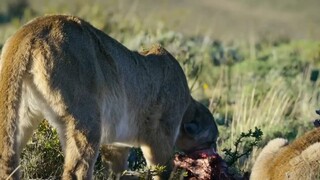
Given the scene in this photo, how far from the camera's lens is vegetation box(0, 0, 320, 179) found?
9.46 m

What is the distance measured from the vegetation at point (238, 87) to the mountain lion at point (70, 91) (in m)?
0.99

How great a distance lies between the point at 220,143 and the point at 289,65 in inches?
268

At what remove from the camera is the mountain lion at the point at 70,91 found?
7.35m

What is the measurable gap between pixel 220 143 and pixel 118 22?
1017 cm

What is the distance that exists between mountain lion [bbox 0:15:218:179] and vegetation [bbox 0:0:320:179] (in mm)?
993

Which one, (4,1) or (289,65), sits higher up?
(4,1)

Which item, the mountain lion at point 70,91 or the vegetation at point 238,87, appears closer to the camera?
the mountain lion at point 70,91

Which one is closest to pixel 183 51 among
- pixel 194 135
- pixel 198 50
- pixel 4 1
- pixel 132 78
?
pixel 198 50

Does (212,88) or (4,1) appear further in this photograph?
(4,1)

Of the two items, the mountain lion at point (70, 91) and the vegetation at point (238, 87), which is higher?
the mountain lion at point (70, 91)

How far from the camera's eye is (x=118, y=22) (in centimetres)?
2152

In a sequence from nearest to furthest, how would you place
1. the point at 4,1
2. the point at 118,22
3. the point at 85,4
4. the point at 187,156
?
the point at 187,156 → the point at 118,22 → the point at 85,4 → the point at 4,1

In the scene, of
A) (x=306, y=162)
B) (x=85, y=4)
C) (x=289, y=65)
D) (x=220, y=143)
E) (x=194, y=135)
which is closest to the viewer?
(x=306, y=162)

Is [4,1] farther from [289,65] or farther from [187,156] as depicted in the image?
[187,156]
